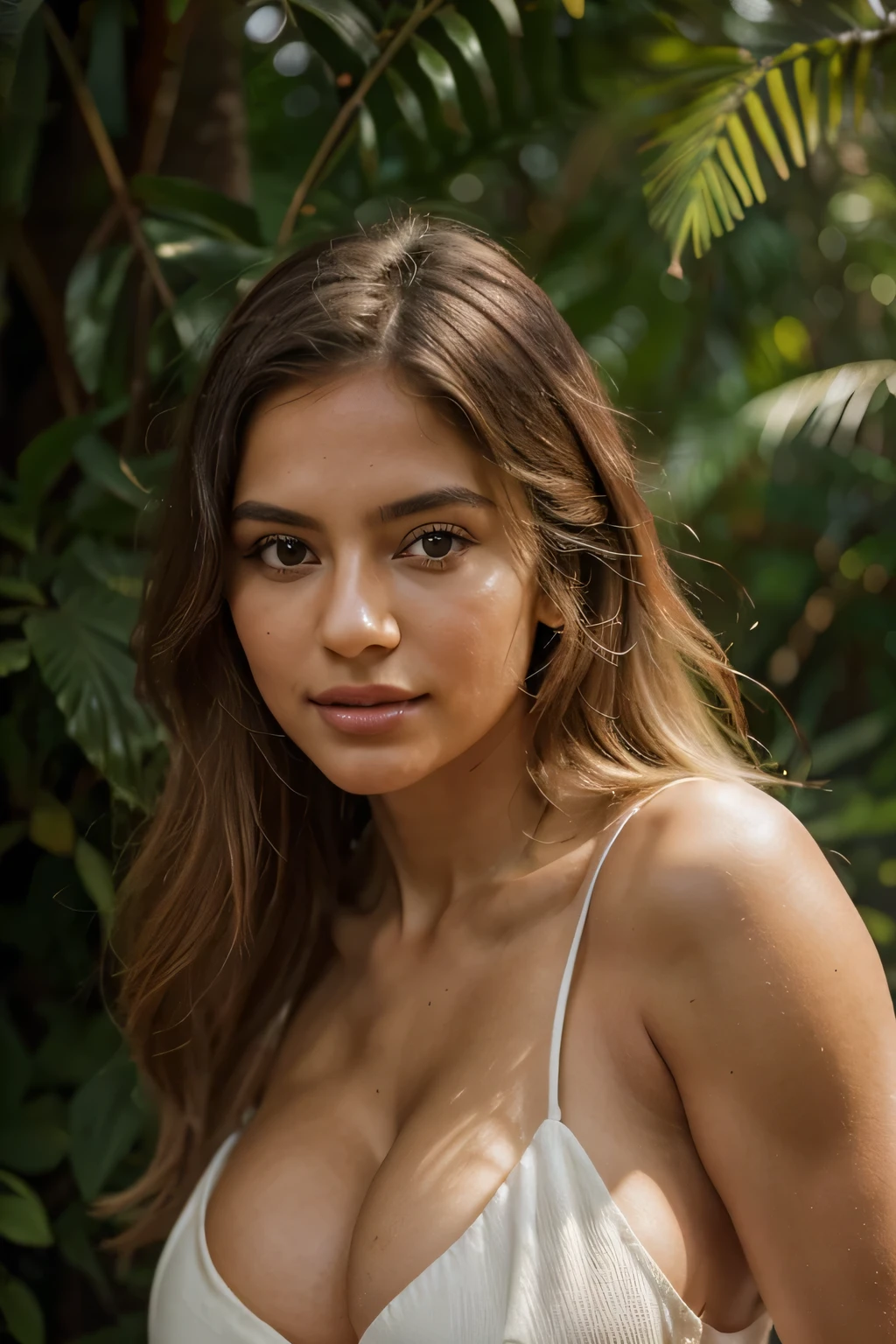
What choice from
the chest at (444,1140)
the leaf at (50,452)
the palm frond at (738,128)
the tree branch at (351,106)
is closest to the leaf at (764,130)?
the palm frond at (738,128)

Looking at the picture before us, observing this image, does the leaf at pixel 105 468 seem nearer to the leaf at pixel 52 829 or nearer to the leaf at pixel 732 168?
the leaf at pixel 52 829

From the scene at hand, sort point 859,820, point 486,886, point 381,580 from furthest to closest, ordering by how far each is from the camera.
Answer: point 859,820 < point 486,886 < point 381,580

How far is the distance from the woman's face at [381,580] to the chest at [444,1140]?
0.23 metres

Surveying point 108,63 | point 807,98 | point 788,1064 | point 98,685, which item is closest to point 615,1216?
point 788,1064

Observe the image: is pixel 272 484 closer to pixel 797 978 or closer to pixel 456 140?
pixel 797 978

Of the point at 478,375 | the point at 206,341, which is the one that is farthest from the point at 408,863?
the point at 206,341

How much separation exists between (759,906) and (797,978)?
0.06 metres

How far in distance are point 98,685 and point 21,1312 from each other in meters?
0.81

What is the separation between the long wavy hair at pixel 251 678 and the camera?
113 cm

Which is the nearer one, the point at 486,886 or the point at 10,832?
the point at 486,886

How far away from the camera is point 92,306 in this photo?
1.72 m

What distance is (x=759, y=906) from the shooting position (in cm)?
99

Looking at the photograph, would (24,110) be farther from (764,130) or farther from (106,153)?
(764,130)

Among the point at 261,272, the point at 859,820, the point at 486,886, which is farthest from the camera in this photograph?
the point at 859,820
